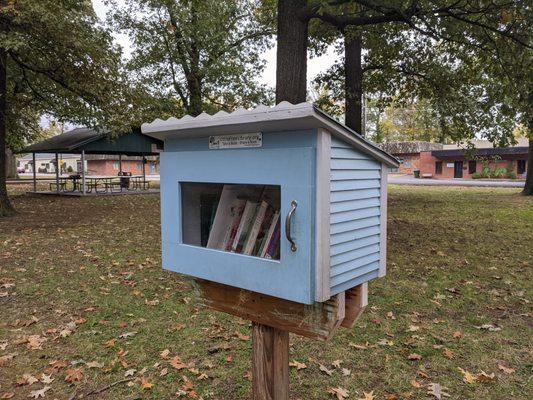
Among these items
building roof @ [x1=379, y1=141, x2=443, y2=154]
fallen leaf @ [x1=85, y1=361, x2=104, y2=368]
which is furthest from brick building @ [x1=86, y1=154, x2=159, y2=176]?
fallen leaf @ [x1=85, y1=361, x2=104, y2=368]

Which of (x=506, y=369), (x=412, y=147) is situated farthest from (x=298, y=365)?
(x=412, y=147)

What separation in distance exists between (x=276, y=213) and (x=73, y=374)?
239 centimetres

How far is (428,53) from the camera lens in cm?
1116

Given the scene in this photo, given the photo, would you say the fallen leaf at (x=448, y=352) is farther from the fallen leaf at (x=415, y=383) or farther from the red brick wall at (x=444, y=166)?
the red brick wall at (x=444, y=166)

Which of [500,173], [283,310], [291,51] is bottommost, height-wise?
[283,310]

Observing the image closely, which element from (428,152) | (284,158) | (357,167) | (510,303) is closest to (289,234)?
(284,158)

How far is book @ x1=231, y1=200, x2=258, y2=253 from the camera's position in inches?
75.9

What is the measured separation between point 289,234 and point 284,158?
28cm

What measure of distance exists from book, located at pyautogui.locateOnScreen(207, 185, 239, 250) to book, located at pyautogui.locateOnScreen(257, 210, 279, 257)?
271mm

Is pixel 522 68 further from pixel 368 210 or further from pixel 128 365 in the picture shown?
pixel 128 365

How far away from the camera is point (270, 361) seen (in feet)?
6.64

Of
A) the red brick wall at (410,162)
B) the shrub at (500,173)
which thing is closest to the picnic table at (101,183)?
the shrub at (500,173)

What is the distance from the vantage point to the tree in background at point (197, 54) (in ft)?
62.1

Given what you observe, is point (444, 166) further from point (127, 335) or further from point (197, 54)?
point (127, 335)
